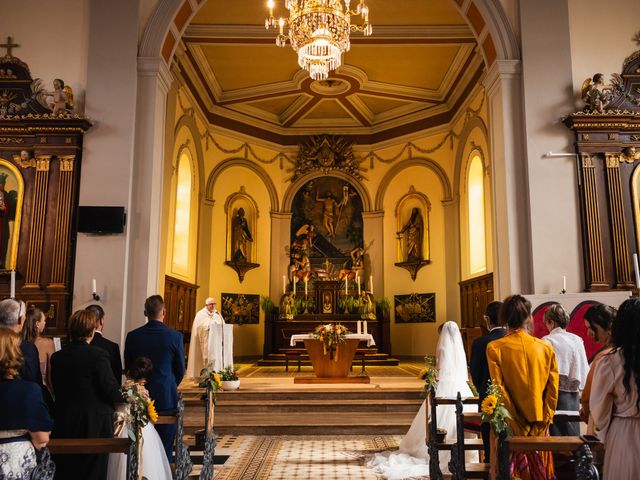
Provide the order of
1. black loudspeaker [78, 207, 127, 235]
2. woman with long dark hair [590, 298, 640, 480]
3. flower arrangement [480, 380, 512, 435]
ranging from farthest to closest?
black loudspeaker [78, 207, 127, 235] → flower arrangement [480, 380, 512, 435] → woman with long dark hair [590, 298, 640, 480]

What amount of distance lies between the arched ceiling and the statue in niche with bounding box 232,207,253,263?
249cm

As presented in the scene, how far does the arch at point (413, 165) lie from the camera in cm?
1512

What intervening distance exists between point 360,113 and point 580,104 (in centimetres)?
861

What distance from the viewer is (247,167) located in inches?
640

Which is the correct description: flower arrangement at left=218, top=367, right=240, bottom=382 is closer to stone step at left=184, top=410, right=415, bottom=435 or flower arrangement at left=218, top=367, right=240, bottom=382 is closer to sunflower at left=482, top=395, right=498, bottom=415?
stone step at left=184, top=410, right=415, bottom=435

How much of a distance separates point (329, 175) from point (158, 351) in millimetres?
12665

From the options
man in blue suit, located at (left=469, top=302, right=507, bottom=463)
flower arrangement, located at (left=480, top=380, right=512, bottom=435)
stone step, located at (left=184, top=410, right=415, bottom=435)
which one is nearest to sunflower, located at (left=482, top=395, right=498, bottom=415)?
flower arrangement, located at (left=480, top=380, right=512, bottom=435)

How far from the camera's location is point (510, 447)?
312 centimetres

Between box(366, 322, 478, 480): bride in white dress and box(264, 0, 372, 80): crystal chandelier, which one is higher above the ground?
box(264, 0, 372, 80): crystal chandelier

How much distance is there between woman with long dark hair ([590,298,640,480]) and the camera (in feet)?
8.84

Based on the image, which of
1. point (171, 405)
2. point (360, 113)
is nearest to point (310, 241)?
point (360, 113)

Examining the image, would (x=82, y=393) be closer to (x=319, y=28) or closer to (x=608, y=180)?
(x=319, y=28)

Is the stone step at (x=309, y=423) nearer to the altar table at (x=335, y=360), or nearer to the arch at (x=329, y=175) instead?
the altar table at (x=335, y=360)

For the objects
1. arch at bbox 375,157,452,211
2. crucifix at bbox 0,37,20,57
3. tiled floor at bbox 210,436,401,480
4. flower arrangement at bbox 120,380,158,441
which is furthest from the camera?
arch at bbox 375,157,452,211
